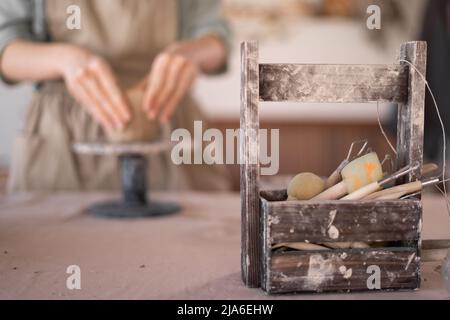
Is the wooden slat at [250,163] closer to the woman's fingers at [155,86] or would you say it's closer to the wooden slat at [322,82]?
the wooden slat at [322,82]

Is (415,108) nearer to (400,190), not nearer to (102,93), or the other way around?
(400,190)

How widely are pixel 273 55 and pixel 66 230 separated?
2938 millimetres

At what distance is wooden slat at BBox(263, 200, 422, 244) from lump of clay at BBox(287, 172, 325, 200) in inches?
1.9

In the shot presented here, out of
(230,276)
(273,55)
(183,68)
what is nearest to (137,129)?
(183,68)

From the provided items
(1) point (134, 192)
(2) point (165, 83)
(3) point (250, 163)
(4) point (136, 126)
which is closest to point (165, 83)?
(2) point (165, 83)

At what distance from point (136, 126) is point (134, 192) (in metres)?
0.16

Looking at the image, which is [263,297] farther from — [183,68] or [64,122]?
[64,122]

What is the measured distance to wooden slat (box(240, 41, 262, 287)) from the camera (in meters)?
0.74

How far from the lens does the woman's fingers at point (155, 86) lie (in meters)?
1.38

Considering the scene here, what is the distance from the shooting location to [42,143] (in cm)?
175

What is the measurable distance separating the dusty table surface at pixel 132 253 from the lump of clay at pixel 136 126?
0.20 metres

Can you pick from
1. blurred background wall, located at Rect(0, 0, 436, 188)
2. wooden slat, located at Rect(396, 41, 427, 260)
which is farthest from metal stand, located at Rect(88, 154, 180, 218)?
blurred background wall, located at Rect(0, 0, 436, 188)

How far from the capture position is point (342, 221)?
0.74 metres

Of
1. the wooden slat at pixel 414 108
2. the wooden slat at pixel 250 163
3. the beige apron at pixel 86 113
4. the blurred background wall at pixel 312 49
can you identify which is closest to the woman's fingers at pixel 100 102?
the beige apron at pixel 86 113
